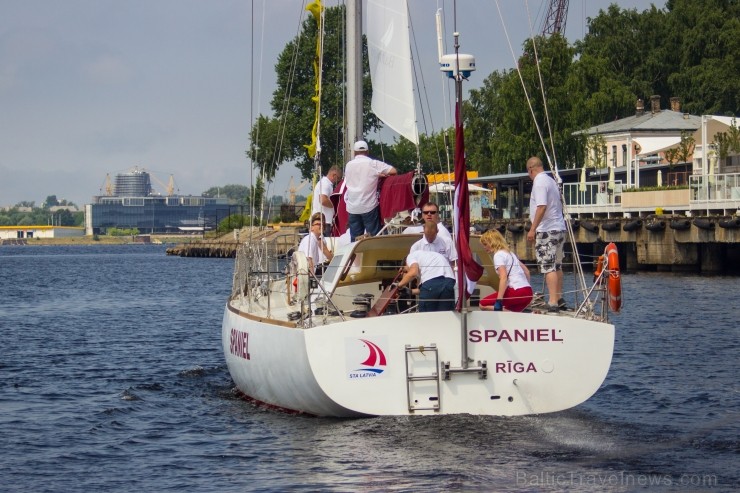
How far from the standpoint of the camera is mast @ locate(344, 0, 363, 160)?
62.3 feet

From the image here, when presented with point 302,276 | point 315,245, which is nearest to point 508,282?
point 302,276

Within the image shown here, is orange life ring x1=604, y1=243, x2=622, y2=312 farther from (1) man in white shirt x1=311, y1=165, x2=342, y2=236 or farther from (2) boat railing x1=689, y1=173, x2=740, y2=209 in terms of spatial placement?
(2) boat railing x1=689, y1=173, x2=740, y2=209

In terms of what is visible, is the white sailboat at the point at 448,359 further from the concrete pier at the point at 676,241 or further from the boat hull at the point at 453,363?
the concrete pier at the point at 676,241

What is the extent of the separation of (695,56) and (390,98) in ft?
281

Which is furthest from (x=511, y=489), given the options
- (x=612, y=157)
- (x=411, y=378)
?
(x=612, y=157)

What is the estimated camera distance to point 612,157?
85500 mm

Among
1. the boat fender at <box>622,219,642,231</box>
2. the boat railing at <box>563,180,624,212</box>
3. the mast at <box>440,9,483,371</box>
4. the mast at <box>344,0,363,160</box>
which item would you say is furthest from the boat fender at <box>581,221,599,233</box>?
the mast at <box>440,9,483,371</box>

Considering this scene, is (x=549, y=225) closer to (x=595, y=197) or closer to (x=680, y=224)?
(x=680, y=224)

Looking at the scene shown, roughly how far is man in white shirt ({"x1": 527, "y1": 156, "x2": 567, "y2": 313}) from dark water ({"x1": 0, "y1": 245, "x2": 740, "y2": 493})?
1.63 metres

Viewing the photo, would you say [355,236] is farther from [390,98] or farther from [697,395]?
[697,395]

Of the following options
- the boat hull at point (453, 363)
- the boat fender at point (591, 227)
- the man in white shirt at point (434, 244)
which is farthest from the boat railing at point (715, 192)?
the boat hull at point (453, 363)

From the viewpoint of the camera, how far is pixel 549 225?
15305mm

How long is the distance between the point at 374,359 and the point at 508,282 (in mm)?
2035

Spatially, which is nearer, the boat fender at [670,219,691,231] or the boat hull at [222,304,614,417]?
the boat hull at [222,304,614,417]
